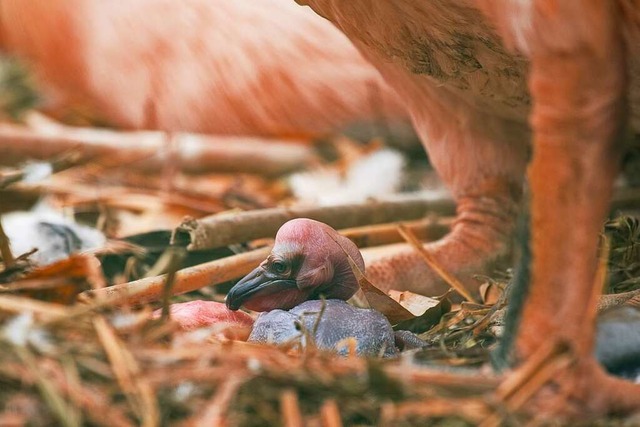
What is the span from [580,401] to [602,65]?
29cm

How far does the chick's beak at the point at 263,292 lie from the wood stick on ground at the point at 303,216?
279mm

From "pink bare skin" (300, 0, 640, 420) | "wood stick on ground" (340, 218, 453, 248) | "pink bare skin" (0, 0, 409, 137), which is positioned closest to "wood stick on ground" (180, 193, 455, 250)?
"wood stick on ground" (340, 218, 453, 248)

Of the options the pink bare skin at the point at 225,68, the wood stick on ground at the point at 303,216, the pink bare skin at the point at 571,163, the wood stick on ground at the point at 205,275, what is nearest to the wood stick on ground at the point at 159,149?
the pink bare skin at the point at 225,68

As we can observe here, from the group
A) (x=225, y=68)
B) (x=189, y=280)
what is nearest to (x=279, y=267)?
(x=189, y=280)

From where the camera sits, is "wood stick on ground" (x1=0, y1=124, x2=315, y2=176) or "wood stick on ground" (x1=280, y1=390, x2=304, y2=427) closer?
"wood stick on ground" (x1=280, y1=390, x2=304, y2=427)

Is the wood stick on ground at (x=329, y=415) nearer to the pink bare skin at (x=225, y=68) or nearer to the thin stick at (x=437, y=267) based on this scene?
the thin stick at (x=437, y=267)

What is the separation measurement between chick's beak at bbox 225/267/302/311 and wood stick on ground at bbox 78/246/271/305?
0.11 metres

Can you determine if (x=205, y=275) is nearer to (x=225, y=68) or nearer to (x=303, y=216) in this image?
(x=303, y=216)

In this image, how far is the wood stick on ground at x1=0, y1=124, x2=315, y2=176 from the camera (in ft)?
7.39

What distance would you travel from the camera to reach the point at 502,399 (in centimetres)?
84

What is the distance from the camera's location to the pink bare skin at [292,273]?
1.19 meters

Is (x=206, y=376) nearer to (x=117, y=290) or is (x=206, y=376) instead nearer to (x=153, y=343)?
(x=153, y=343)

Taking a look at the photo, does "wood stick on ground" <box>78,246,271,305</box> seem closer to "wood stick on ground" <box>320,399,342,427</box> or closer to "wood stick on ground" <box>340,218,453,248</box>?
"wood stick on ground" <box>340,218,453,248</box>

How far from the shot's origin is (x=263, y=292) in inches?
46.7
